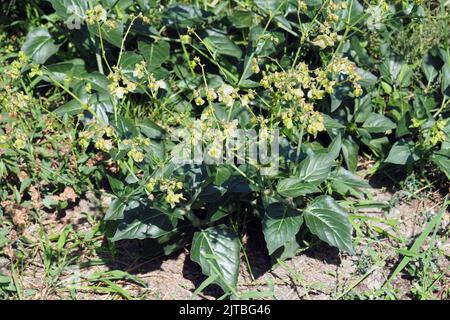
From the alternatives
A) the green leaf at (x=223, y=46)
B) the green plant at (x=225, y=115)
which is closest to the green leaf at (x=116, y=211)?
the green plant at (x=225, y=115)

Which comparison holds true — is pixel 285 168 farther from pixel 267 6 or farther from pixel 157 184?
pixel 267 6

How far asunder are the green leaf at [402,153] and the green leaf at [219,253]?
98 cm

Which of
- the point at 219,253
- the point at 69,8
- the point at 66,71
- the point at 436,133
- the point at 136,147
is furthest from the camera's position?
the point at 66,71

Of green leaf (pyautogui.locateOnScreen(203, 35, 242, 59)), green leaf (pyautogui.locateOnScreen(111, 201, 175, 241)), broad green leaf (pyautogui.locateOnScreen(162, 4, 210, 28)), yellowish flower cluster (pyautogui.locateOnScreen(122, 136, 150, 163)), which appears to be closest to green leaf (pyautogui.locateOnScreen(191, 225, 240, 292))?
green leaf (pyautogui.locateOnScreen(111, 201, 175, 241))

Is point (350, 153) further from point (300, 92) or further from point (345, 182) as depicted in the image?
point (300, 92)

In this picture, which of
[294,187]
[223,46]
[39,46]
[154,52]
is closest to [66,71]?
[39,46]

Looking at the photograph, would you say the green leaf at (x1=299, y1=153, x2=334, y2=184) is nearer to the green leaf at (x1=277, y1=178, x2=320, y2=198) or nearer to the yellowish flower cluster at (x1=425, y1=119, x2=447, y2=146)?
the green leaf at (x1=277, y1=178, x2=320, y2=198)

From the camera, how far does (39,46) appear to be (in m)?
4.07

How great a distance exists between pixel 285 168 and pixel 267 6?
3.43ft

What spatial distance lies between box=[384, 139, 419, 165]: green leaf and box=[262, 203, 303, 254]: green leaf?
2.40 ft

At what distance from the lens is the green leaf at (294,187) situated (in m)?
3.07

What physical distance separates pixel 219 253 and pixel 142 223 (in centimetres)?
38

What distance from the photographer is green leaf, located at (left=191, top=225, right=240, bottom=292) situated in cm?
315

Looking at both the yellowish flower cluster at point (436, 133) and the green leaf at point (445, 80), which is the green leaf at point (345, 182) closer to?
the yellowish flower cluster at point (436, 133)
